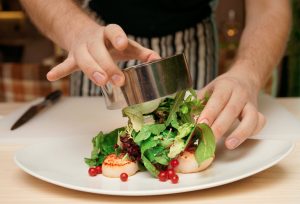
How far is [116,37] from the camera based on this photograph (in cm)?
82

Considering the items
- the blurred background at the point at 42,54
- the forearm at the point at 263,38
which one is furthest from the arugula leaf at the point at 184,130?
the blurred background at the point at 42,54

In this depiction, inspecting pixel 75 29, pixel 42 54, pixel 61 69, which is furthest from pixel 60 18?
A: pixel 42 54

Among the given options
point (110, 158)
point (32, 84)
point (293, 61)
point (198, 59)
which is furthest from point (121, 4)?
point (293, 61)

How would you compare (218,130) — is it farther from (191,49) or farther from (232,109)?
(191,49)

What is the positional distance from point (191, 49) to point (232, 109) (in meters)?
0.74

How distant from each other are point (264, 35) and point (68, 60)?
634mm

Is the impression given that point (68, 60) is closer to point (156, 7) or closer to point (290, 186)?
point (290, 186)

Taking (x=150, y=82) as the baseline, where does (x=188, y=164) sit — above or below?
below

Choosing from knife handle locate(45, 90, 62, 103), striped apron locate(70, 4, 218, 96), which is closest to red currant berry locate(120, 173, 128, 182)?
knife handle locate(45, 90, 62, 103)

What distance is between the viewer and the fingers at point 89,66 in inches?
31.9

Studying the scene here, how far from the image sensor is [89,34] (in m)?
0.90

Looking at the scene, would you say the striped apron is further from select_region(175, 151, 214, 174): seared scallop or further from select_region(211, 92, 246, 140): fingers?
select_region(175, 151, 214, 174): seared scallop

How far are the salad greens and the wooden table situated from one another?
0.06 meters

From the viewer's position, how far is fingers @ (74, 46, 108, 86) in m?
0.81
